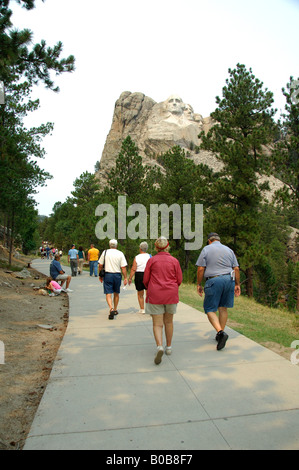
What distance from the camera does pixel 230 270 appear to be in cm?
→ 576

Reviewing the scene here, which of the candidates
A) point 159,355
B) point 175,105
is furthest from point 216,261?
point 175,105

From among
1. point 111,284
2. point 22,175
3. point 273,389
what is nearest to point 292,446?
point 273,389

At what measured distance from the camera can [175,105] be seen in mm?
137500

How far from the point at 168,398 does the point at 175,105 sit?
142907 millimetres

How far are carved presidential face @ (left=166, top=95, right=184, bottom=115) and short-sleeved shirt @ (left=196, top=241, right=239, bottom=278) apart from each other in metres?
140

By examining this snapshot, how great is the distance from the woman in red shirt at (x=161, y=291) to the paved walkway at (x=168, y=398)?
1.57ft

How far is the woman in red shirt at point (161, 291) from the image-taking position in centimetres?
527

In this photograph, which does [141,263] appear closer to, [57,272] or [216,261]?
[216,261]

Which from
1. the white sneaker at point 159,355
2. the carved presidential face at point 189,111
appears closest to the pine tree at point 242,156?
the white sneaker at point 159,355

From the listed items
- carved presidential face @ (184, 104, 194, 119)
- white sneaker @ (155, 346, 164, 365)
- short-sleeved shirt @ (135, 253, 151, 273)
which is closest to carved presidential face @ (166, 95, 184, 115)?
carved presidential face @ (184, 104, 194, 119)

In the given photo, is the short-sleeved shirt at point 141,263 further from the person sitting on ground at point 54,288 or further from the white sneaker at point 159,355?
the person sitting on ground at point 54,288

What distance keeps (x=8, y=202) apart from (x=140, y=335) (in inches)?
651

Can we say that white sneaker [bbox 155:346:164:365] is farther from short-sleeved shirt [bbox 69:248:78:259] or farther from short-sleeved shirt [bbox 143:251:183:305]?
short-sleeved shirt [bbox 69:248:78:259]

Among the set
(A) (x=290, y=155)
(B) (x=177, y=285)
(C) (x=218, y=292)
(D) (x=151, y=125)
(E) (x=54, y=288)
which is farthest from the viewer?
(D) (x=151, y=125)
